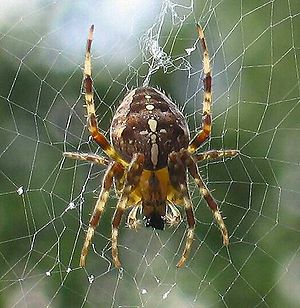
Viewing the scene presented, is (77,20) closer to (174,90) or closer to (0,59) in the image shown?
(174,90)

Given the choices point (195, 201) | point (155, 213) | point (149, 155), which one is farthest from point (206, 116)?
point (195, 201)

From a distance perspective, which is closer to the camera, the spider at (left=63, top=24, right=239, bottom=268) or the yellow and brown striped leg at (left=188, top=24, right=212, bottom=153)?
the spider at (left=63, top=24, right=239, bottom=268)

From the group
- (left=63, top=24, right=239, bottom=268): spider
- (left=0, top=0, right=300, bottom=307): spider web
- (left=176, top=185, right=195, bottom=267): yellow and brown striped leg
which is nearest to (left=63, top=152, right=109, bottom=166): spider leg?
(left=63, top=24, right=239, bottom=268): spider

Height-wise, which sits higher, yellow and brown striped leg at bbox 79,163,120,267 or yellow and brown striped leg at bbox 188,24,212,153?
yellow and brown striped leg at bbox 188,24,212,153

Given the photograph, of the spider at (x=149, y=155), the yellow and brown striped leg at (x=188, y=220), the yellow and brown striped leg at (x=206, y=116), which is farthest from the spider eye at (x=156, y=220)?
the yellow and brown striped leg at (x=206, y=116)

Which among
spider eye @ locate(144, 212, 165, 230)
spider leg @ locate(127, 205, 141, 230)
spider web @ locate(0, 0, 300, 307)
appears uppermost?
spider eye @ locate(144, 212, 165, 230)

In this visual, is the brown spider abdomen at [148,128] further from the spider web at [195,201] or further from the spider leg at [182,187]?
the spider web at [195,201]

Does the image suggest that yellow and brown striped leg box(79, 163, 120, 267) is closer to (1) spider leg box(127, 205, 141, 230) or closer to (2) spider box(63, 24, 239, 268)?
(2) spider box(63, 24, 239, 268)

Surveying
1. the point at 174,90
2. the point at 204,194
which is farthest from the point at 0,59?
the point at 204,194

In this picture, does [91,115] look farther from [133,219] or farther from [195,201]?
[195,201]
